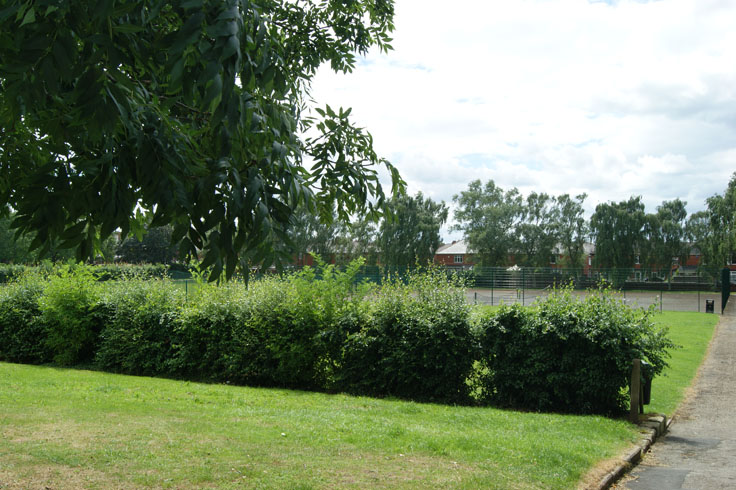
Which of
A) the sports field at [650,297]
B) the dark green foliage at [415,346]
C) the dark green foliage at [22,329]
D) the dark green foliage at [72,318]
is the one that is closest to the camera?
the dark green foliage at [415,346]

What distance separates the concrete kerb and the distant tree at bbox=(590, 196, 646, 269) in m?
54.7

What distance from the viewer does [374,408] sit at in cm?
936

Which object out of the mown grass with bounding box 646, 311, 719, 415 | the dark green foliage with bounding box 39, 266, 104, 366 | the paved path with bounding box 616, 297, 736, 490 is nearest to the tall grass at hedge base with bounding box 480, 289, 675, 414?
the paved path with bounding box 616, 297, 736, 490

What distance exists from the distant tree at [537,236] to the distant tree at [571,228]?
703 millimetres

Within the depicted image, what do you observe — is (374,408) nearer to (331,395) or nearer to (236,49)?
(331,395)

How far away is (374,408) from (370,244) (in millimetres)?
62011

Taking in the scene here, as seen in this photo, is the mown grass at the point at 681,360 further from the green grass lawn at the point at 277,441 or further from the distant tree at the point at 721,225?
the distant tree at the point at 721,225

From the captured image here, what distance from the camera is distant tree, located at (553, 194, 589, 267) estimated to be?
71000 mm

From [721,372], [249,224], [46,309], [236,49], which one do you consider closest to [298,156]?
[249,224]

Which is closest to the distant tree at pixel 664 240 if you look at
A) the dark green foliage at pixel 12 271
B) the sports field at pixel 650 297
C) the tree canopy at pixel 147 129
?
the sports field at pixel 650 297

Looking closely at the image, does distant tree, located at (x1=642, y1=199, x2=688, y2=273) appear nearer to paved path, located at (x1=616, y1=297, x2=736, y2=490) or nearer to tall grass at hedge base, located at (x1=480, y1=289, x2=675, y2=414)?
paved path, located at (x1=616, y1=297, x2=736, y2=490)

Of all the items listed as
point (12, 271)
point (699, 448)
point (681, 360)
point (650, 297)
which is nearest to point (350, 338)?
point (699, 448)

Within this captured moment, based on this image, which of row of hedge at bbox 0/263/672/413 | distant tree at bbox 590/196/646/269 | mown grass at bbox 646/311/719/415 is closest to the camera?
row of hedge at bbox 0/263/672/413

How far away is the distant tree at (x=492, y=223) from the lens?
7131 centimetres
